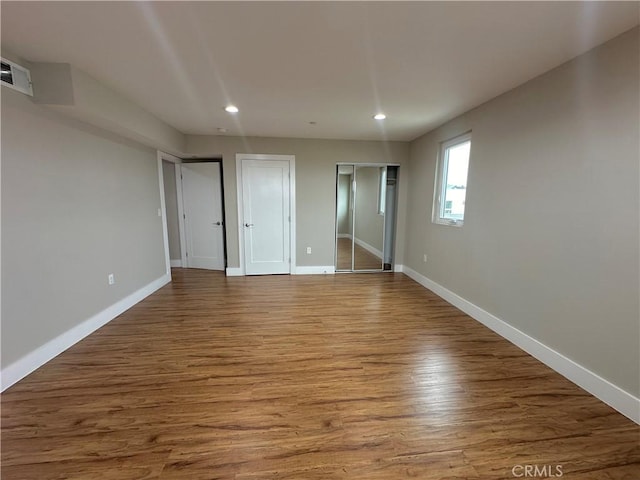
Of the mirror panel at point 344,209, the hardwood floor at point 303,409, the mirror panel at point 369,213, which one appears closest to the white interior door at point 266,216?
the mirror panel at point 344,209

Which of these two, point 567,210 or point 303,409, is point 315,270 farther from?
point 567,210

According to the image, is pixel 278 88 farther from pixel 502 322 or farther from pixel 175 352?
pixel 502 322

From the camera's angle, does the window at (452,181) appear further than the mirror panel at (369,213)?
No

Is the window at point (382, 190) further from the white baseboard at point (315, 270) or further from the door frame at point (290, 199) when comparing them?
the door frame at point (290, 199)

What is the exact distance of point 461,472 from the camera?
137 cm

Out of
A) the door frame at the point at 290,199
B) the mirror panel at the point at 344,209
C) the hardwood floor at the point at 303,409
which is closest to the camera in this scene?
the hardwood floor at the point at 303,409

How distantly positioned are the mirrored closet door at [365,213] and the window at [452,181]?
111 cm

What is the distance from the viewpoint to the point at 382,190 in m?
5.16

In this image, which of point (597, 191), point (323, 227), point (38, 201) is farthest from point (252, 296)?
point (597, 191)

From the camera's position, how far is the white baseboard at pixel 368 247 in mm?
5472

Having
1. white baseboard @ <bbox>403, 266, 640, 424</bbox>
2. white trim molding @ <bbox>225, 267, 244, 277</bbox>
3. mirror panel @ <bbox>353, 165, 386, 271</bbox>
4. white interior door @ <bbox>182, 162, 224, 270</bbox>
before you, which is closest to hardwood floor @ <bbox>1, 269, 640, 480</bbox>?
white baseboard @ <bbox>403, 266, 640, 424</bbox>

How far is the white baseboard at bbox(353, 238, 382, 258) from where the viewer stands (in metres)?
5.47

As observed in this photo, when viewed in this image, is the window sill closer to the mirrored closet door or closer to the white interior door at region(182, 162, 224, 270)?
the mirrored closet door

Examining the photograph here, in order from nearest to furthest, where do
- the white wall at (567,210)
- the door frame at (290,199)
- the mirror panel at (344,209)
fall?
1. the white wall at (567,210)
2. the door frame at (290,199)
3. the mirror panel at (344,209)
